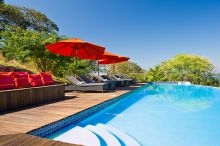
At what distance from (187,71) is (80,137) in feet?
56.4

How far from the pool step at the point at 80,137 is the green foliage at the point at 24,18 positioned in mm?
24142

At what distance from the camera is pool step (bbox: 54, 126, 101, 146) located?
3824 millimetres

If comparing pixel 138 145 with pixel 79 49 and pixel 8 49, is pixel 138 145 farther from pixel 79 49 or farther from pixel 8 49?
pixel 8 49

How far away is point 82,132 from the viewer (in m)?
4.43

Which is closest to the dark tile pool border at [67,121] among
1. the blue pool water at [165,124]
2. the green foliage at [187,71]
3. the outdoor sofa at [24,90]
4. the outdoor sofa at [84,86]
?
the blue pool water at [165,124]

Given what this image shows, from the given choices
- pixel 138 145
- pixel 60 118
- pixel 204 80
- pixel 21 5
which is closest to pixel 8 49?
pixel 60 118

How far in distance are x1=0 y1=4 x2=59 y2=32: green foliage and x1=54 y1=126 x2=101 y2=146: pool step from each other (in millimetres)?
24142

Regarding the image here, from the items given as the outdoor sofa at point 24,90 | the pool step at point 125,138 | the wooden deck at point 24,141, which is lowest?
the pool step at point 125,138

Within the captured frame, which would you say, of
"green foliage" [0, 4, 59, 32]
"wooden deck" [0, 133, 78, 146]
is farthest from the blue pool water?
"green foliage" [0, 4, 59, 32]

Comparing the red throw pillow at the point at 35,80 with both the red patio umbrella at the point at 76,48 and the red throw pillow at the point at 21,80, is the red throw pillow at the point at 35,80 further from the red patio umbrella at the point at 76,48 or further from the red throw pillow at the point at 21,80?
the red patio umbrella at the point at 76,48

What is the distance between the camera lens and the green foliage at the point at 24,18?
92.3ft

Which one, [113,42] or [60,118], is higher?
[113,42]

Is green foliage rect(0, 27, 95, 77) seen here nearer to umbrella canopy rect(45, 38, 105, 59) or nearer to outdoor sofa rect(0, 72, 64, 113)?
umbrella canopy rect(45, 38, 105, 59)

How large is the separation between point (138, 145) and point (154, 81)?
16141mm
